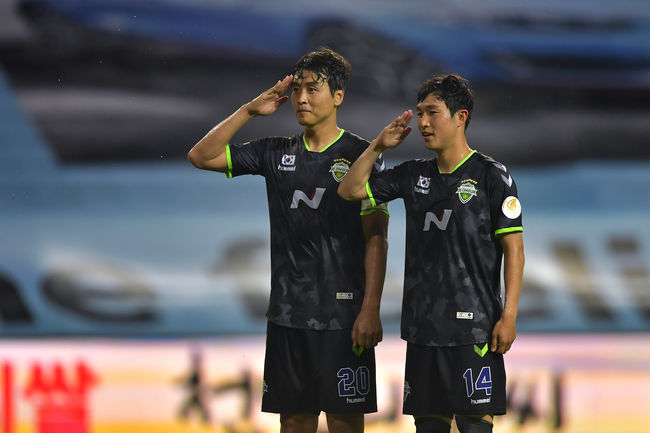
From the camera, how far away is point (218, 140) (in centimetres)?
307

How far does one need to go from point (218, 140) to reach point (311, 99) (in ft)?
1.08

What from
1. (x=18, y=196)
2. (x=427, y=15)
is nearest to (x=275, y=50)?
(x=427, y=15)

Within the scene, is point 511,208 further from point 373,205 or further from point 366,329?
point 366,329

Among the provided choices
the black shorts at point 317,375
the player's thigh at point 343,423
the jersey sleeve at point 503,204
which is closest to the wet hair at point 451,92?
the jersey sleeve at point 503,204

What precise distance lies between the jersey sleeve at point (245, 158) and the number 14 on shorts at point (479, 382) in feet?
3.15

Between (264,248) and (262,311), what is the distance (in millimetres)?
330

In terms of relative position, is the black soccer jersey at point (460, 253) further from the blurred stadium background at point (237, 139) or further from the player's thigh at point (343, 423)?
the blurred stadium background at point (237, 139)

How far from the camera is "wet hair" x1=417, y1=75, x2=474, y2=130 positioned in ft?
9.71

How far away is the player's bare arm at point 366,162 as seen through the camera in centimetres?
289

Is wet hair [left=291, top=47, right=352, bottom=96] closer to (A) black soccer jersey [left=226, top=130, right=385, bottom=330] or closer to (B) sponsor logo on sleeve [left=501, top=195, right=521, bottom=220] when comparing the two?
(A) black soccer jersey [left=226, top=130, right=385, bottom=330]

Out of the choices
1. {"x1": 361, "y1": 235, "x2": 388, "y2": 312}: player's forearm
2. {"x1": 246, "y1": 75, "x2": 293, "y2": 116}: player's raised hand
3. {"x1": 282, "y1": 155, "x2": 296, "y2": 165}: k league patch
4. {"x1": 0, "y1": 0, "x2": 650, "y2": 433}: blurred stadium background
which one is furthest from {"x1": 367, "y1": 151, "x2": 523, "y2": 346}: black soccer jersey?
{"x1": 0, "y1": 0, "x2": 650, "y2": 433}: blurred stadium background

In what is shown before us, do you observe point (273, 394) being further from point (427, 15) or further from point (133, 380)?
point (427, 15)

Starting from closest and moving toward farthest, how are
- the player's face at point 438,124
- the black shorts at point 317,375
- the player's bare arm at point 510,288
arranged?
the player's bare arm at point 510,288, the player's face at point 438,124, the black shorts at point 317,375

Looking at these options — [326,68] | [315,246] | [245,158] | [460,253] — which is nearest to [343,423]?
[315,246]
